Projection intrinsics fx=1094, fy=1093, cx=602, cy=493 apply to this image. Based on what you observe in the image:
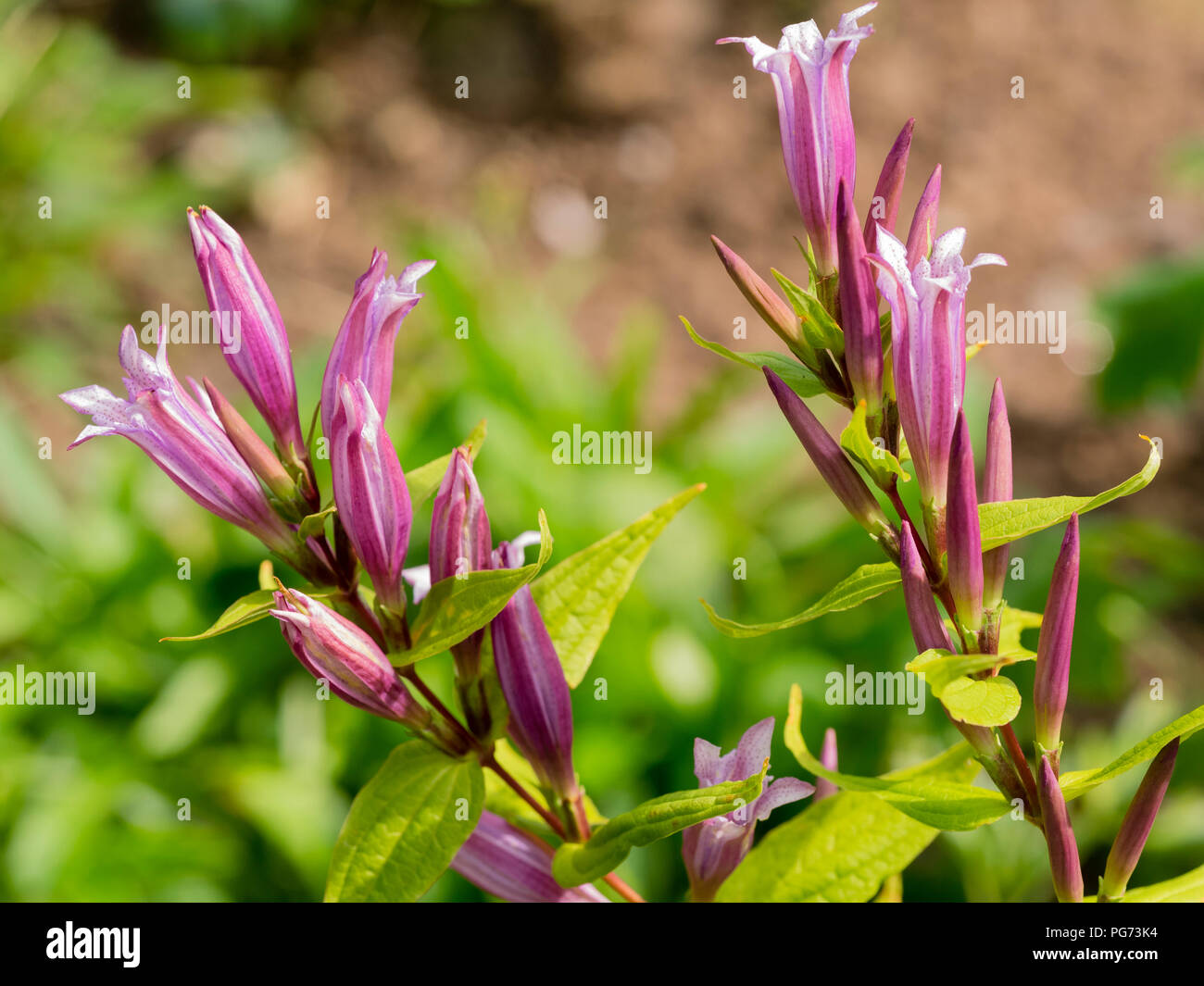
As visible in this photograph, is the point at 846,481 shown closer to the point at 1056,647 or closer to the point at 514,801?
the point at 1056,647

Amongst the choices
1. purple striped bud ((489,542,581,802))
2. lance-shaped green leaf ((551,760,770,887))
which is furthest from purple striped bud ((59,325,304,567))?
lance-shaped green leaf ((551,760,770,887))

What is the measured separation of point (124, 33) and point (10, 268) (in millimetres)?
1453

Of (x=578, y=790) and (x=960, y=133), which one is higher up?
(x=960, y=133)

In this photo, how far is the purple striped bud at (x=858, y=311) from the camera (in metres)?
0.60

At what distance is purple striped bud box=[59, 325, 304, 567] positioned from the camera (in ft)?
2.22

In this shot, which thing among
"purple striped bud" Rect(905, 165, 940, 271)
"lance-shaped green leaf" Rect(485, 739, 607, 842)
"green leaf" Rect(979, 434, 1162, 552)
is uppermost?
"purple striped bud" Rect(905, 165, 940, 271)

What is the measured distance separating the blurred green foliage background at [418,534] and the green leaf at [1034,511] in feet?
3.73

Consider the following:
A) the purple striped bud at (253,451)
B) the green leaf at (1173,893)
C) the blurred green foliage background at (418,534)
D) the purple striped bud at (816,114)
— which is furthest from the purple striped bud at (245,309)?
the blurred green foliage background at (418,534)

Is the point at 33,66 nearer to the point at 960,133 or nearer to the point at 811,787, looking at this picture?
the point at 960,133

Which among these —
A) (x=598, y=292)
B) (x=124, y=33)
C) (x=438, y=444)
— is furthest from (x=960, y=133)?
(x=124, y=33)

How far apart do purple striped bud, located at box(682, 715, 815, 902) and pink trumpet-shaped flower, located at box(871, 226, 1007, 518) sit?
0.21 meters

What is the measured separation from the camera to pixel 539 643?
0.71m

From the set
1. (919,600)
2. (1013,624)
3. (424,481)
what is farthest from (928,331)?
(424,481)

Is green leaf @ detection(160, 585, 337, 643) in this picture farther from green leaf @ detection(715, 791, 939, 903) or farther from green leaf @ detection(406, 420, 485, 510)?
green leaf @ detection(715, 791, 939, 903)
